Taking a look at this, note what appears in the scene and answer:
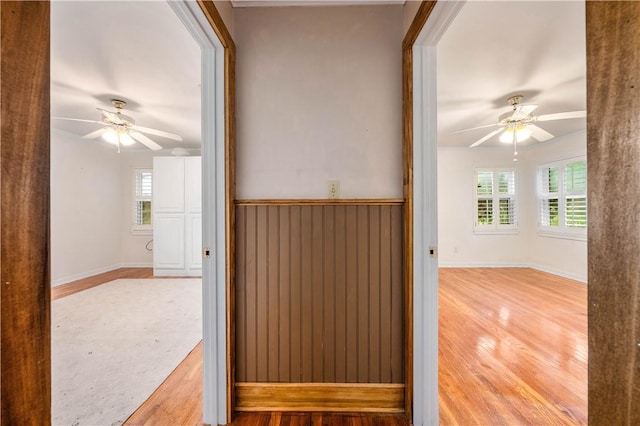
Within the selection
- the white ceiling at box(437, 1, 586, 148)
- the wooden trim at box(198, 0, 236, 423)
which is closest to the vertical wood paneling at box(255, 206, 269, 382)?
the wooden trim at box(198, 0, 236, 423)

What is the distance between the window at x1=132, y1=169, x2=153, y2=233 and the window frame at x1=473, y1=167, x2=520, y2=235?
6.72 meters

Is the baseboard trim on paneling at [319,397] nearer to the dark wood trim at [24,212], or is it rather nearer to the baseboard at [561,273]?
the dark wood trim at [24,212]

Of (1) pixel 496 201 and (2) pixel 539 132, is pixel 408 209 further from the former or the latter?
(1) pixel 496 201

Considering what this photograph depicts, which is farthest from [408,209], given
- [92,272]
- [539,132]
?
[92,272]

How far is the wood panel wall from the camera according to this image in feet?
5.13

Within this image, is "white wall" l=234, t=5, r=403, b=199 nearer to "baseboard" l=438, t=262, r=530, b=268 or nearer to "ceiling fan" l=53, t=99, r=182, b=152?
"ceiling fan" l=53, t=99, r=182, b=152

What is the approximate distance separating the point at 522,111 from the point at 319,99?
9.01 ft

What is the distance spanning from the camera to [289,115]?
1576 mm

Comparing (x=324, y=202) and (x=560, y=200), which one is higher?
(x=560, y=200)

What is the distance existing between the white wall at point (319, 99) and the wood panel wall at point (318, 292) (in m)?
0.18

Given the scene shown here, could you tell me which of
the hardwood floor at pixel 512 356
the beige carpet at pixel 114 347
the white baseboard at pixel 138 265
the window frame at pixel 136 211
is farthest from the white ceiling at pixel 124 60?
the hardwood floor at pixel 512 356

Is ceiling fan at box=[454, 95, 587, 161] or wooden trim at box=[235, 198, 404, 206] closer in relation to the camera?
wooden trim at box=[235, 198, 404, 206]

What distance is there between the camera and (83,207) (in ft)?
15.5

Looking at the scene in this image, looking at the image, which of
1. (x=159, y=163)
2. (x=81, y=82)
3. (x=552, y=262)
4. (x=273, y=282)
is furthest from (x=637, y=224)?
(x=552, y=262)
